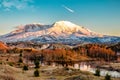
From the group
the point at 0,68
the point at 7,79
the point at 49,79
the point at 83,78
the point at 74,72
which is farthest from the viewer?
the point at 74,72

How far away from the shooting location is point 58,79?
6550cm

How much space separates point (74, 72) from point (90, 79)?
1652cm

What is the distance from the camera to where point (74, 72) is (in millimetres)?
77875

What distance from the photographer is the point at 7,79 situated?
53031 millimetres

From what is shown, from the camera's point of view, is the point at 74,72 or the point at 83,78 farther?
the point at 74,72

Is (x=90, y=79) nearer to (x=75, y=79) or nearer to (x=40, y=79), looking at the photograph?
(x=75, y=79)

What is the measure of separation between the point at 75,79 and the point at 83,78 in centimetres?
181

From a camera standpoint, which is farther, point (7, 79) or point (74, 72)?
point (74, 72)

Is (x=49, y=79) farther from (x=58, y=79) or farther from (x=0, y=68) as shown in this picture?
(x=0, y=68)

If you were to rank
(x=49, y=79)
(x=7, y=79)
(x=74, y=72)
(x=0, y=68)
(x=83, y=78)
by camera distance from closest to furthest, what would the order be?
(x=7, y=79), (x=83, y=78), (x=49, y=79), (x=0, y=68), (x=74, y=72)

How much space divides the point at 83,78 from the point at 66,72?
17.3 m

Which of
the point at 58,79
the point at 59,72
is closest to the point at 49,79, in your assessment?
the point at 58,79

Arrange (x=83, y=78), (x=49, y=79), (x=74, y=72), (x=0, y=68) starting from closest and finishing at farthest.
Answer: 1. (x=83, y=78)
2. (x=49, y=79)
3. (x=0, y=68)
4. (x=74, y=72)

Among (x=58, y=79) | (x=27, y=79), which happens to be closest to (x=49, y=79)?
(x=58, y=79)
